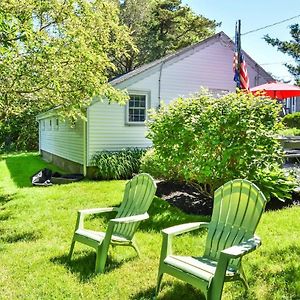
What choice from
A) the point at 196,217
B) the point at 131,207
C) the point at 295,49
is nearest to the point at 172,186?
the point at 196,217

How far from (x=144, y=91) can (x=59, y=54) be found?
587 centimetres

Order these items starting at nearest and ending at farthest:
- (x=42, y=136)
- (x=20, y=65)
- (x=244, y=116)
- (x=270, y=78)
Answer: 1. (x=244, y=116)
2. (x=20, y=65)
3. (x=270, y=78)
4. (x=42, y=136)

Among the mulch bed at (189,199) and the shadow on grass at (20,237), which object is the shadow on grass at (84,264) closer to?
the shadow on grass at (20,237)

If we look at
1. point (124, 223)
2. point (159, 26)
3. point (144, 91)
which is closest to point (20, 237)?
point (124, 223)

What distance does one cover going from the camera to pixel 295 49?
60.0ft

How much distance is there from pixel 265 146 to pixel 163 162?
7.21ft

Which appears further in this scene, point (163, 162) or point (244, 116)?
point (163, 162)

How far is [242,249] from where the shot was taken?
3225 mm

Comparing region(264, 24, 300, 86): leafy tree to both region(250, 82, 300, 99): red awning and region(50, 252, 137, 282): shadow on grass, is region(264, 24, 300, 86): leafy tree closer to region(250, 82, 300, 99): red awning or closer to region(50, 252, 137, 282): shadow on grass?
region(250, 82, 300, 99): red awning

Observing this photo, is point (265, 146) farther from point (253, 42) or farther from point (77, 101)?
point (253, 42)

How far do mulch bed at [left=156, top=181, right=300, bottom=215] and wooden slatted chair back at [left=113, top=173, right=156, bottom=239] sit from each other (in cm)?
198

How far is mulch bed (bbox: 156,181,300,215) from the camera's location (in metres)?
6.92

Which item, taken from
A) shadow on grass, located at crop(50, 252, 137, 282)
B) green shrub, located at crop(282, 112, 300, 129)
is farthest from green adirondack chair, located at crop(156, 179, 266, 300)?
green shrub, located at crop(282, 112, 300, 129)

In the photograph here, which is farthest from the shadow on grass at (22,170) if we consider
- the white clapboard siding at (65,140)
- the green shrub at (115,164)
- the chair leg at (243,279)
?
the chair leg at (243,279)
